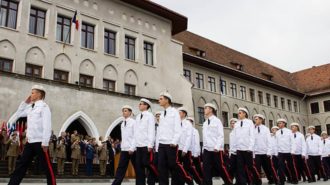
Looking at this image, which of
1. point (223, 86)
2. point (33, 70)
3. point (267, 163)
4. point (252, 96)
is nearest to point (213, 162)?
point (267, 163)

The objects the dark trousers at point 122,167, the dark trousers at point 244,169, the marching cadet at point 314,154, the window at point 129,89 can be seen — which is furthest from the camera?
the window at point 129,89

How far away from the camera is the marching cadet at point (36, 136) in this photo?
280 inches

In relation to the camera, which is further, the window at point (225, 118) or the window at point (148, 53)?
the window at point (225, 118)

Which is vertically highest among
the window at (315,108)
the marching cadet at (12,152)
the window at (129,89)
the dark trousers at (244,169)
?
the window at (315,108)

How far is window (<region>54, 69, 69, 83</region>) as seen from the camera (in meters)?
21.8

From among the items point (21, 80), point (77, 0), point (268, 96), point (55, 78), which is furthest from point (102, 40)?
point (268, 96)

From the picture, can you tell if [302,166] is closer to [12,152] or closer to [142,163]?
[142,163]

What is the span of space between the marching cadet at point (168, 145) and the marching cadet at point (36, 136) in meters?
2.23

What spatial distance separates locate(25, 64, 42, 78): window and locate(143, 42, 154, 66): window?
26.6 ft

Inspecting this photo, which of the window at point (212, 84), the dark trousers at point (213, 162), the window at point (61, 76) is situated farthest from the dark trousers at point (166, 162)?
the window at point (212, 84)

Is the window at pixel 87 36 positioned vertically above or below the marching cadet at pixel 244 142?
above

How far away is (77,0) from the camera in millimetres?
23688

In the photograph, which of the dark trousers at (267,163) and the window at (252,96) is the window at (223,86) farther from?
the dark trousers at (267,163)

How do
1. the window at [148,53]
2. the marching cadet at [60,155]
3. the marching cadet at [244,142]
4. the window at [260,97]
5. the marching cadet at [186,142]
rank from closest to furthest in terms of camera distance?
the marching cadet at [186,142]
the marching cadet at [244,142]
the marching cadet at [60,155]
the window at [148,53]
the window at [260,97]
